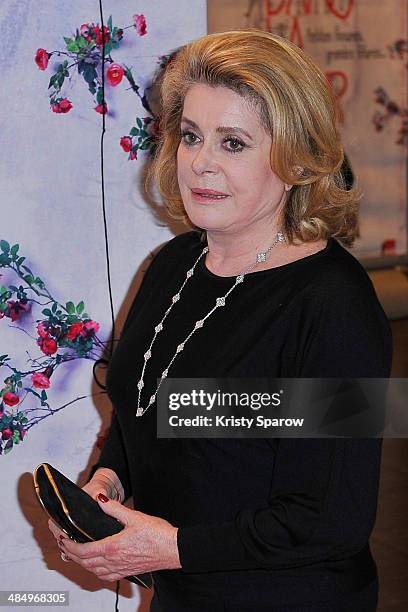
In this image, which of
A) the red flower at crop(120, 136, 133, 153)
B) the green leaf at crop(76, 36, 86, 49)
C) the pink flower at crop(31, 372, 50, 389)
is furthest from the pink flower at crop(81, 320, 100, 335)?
the green leaf at crop(76, 36, 86, 49)

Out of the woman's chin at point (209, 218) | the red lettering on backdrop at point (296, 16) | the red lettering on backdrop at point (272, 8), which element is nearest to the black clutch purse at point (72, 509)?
the woman's chin at point (209, 218)

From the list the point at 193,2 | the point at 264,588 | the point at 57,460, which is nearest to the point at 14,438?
the point at 57,460

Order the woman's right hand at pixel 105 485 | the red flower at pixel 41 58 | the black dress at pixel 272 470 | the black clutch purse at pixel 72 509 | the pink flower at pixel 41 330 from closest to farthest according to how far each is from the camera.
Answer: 1. the black dress at pixel 272 470
2. the black clutch purse at pixel 72 509
3. the woman's right hand at pixel 105 485
4. the red flower at pixel 41 58
5. the pink flower at pixel 41 330

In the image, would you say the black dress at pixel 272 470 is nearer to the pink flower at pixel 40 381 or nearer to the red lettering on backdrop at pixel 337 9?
the pink flower at pixel 40 381

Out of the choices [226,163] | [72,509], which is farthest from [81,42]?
[72,509]

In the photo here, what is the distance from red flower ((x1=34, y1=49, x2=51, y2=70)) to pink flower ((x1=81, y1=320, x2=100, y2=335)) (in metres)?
0.55

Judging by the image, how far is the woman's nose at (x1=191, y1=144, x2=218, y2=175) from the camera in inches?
67.3

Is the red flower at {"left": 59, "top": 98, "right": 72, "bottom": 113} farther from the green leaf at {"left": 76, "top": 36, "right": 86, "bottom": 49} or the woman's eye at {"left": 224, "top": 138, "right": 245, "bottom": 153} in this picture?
the woman's eye at {"left": 224, "top": 138, "right": 245, "bottom": 153}

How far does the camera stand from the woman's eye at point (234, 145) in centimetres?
170

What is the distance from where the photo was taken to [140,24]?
223 centimetres

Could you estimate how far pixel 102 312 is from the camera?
231cm

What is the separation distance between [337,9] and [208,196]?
6.11m

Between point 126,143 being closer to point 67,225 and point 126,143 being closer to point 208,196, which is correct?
point 67,225

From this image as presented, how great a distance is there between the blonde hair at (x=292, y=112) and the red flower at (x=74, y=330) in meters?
0.66
